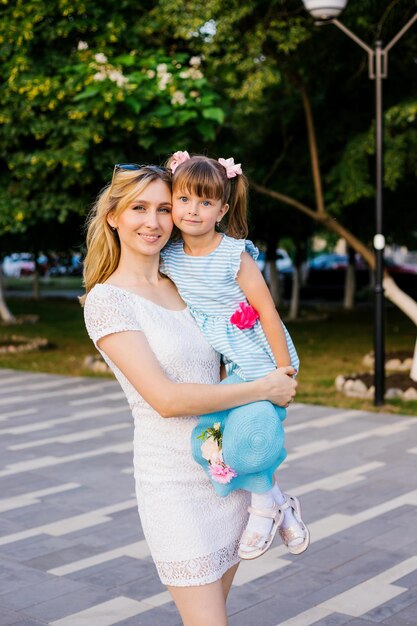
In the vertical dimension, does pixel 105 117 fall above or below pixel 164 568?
above

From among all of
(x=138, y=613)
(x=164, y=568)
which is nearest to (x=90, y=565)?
(x=138, y=613)

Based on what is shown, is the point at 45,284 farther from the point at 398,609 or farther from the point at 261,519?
the point at 261,519

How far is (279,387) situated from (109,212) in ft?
2.62

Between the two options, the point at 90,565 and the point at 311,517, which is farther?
the point at 311,517

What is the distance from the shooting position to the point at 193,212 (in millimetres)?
2949

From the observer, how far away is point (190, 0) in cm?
1235

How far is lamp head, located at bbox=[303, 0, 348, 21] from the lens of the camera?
32.0ft

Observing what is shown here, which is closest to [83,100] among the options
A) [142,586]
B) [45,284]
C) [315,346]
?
[315,346]

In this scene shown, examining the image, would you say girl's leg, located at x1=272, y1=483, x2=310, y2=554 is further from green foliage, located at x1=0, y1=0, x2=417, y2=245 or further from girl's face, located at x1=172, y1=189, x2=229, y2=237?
green foliage, located at x1=0, y1=0, x2=417, y2=245

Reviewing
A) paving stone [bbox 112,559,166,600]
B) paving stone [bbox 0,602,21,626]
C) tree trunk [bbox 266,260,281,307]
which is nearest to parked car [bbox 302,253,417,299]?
tree trunk [bbox 266,260,281,307]

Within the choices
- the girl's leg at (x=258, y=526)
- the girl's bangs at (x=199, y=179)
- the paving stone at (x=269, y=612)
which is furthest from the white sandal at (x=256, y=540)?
the paving stone at (x=269, y=612)

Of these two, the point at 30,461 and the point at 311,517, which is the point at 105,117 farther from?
the point at 311,517

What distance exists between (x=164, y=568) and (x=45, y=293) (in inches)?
1439

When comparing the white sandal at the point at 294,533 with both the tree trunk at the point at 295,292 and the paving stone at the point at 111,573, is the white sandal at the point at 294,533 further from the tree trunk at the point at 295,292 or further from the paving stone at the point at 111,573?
the tree trunk at the point at 295,292
